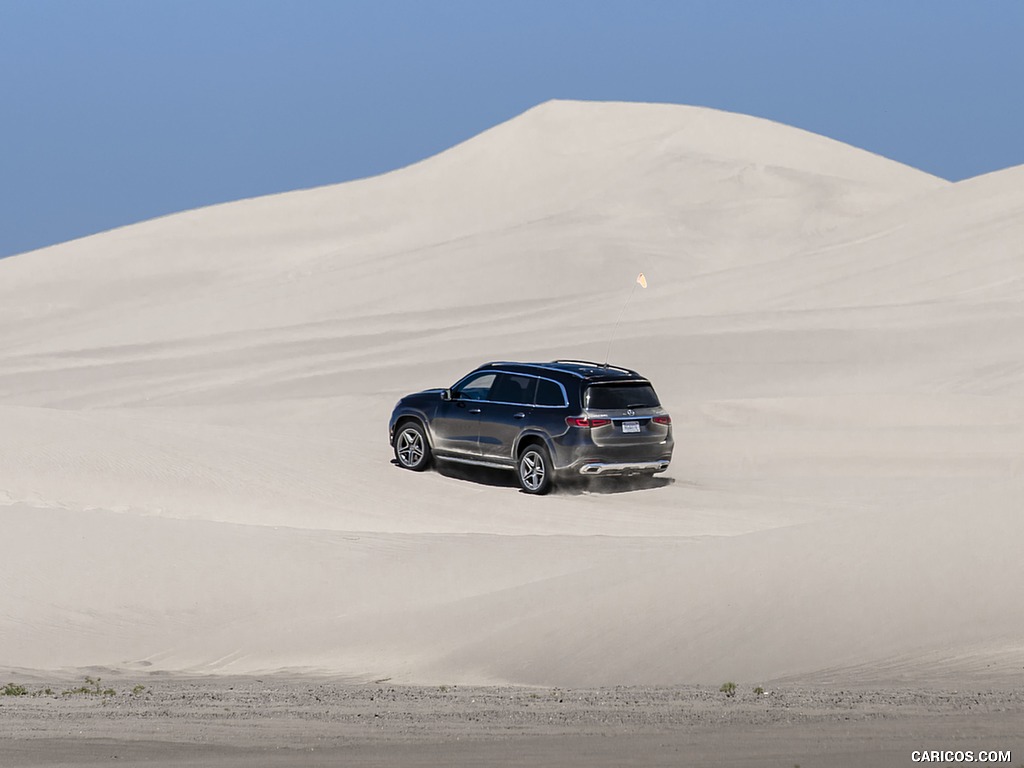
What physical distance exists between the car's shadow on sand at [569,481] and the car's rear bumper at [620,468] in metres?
0.53

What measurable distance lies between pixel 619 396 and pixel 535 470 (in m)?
1.32

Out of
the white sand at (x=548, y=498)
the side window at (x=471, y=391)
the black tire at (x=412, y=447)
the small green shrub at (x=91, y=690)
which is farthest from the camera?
the black tire at (x=412, y=447)

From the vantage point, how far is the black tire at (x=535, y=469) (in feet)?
58.7

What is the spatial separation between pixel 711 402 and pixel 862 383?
270 inches

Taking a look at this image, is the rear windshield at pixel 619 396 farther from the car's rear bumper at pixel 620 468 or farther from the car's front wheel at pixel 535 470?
the car's front wheel at pixel 535 470

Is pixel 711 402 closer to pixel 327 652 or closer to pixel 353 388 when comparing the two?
pixel 353 388

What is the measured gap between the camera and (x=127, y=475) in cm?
1783

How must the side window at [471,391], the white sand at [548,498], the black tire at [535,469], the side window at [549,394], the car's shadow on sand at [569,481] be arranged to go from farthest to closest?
1. the side window at [471,391]
2. the car's shadow on sand at [569,481]
3. the black tire at [535,469]
4. the side window at [549,394]
5. the white sand at [548,498]

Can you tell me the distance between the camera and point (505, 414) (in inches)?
717

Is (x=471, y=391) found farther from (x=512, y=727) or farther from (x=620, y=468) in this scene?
(x=512, y=727)

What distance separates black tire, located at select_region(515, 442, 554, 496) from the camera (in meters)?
17.9

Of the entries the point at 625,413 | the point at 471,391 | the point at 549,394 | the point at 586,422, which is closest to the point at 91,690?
the point at 586,422

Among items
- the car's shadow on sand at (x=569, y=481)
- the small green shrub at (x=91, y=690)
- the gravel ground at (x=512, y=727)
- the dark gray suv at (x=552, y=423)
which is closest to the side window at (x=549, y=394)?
the dark gray suv at (x=552, y=423)

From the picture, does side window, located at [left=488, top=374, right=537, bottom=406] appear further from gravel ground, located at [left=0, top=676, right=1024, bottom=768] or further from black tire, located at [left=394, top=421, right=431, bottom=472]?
gravel ground, located at [left=0, top=676, right=1024, bottom=768]
